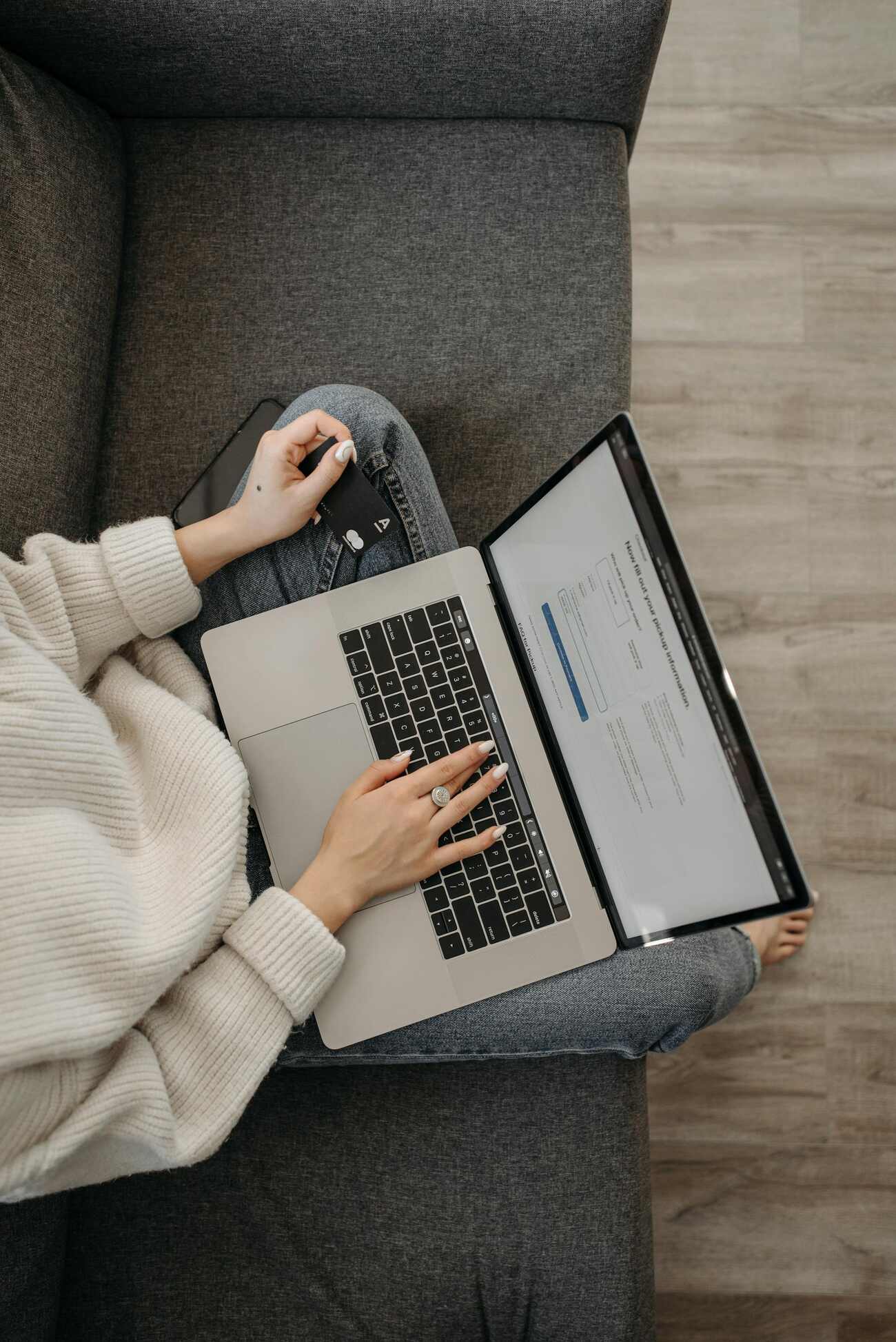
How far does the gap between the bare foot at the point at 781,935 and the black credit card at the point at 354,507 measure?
2.54 feet

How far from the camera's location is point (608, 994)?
89cm

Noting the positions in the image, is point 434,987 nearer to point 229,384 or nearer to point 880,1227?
point 229,384

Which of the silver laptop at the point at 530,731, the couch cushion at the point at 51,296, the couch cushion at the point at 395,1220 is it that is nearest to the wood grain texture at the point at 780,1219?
the couch cushion at the point at 395,1220

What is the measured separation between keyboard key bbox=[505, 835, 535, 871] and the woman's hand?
0.42 metres

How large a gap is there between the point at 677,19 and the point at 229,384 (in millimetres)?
1012

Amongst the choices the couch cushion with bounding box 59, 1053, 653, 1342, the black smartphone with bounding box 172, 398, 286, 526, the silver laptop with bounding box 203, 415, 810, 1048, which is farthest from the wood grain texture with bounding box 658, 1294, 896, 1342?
the black smartphone with bounding box 172, 398, 286, 526

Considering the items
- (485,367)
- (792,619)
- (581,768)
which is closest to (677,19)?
(485,367)

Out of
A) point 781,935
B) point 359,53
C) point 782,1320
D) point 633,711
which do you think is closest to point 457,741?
point 633,711

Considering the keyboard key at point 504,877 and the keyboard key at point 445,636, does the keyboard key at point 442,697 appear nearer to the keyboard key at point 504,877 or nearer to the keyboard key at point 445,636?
the keyboard key at point 445,636

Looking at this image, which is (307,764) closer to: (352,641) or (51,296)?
(352,641)

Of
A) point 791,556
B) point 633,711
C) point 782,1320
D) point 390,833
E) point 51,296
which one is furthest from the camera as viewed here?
point 791,556

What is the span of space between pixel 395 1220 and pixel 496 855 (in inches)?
16.3

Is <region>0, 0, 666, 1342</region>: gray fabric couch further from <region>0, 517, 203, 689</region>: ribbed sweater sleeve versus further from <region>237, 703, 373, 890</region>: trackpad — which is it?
<region>237, 703, 373, 890</region>: trackpad

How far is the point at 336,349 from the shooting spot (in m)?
1.11
